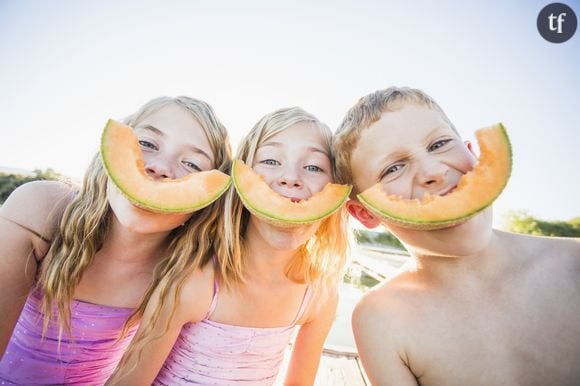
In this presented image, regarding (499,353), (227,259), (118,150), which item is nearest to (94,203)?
(118,150)


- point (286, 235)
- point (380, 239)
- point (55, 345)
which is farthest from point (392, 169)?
point (380, 239)

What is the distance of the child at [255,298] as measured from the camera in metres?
1.77

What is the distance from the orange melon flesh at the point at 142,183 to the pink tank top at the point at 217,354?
2.69 feet

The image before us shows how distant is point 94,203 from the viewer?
74.9 inches

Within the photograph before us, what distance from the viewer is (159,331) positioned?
1767mm

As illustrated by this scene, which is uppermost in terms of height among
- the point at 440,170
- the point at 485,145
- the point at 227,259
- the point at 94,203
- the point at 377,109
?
the point at 377,109

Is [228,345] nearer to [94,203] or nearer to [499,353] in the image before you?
[94,203]

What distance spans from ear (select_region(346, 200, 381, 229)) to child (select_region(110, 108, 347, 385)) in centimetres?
25

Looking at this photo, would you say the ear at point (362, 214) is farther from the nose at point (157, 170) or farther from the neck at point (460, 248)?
the nose at point (157, 170)

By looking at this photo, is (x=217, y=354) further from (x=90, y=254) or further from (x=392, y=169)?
(x=392, y=169)

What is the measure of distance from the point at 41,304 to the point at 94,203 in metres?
0.74

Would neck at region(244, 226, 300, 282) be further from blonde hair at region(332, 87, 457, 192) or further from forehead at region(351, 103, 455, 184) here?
forehead at region(351, 103, 455, 184)

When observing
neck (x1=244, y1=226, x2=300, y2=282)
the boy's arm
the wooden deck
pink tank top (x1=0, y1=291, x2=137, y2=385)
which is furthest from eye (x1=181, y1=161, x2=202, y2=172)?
the wooden deck

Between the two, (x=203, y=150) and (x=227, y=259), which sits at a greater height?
(x=203, y=150)
